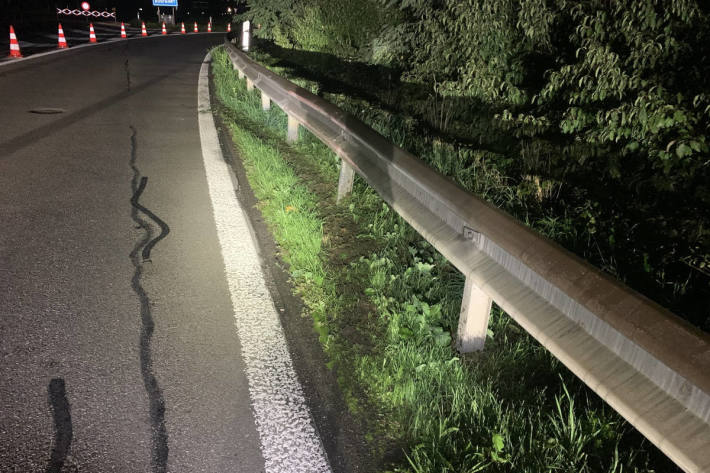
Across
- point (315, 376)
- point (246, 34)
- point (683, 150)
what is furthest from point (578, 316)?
point (246, 34)

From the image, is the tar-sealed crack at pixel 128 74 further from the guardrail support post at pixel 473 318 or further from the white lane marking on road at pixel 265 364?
the guardrail support post at pixel 473 318

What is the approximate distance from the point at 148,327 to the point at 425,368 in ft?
5.05

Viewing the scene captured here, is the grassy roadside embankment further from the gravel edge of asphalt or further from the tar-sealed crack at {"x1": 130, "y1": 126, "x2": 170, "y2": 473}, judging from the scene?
the tar-sealed crack at {"x1": 130, "y1": 126, "x2": 170, "y2": 473}

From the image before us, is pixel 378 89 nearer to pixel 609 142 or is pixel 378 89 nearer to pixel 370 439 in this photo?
pixel 609 142

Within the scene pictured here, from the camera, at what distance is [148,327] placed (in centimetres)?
324

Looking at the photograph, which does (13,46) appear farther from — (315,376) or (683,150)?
(315,376)

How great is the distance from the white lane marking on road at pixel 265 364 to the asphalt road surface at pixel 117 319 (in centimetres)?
3

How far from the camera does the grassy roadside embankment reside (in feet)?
7.55

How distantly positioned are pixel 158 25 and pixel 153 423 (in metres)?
47.4

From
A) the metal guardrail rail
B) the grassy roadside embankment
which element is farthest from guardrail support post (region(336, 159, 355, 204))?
the metal guardrail rail

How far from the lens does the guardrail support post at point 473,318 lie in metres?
2.76

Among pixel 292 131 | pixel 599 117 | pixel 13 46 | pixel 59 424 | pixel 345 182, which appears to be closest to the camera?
pixel 59 424

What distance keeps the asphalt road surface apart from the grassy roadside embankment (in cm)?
48

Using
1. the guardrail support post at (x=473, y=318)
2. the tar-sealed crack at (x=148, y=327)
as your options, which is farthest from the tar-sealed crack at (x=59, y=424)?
the guardrail support post at (x=473, y=318)
